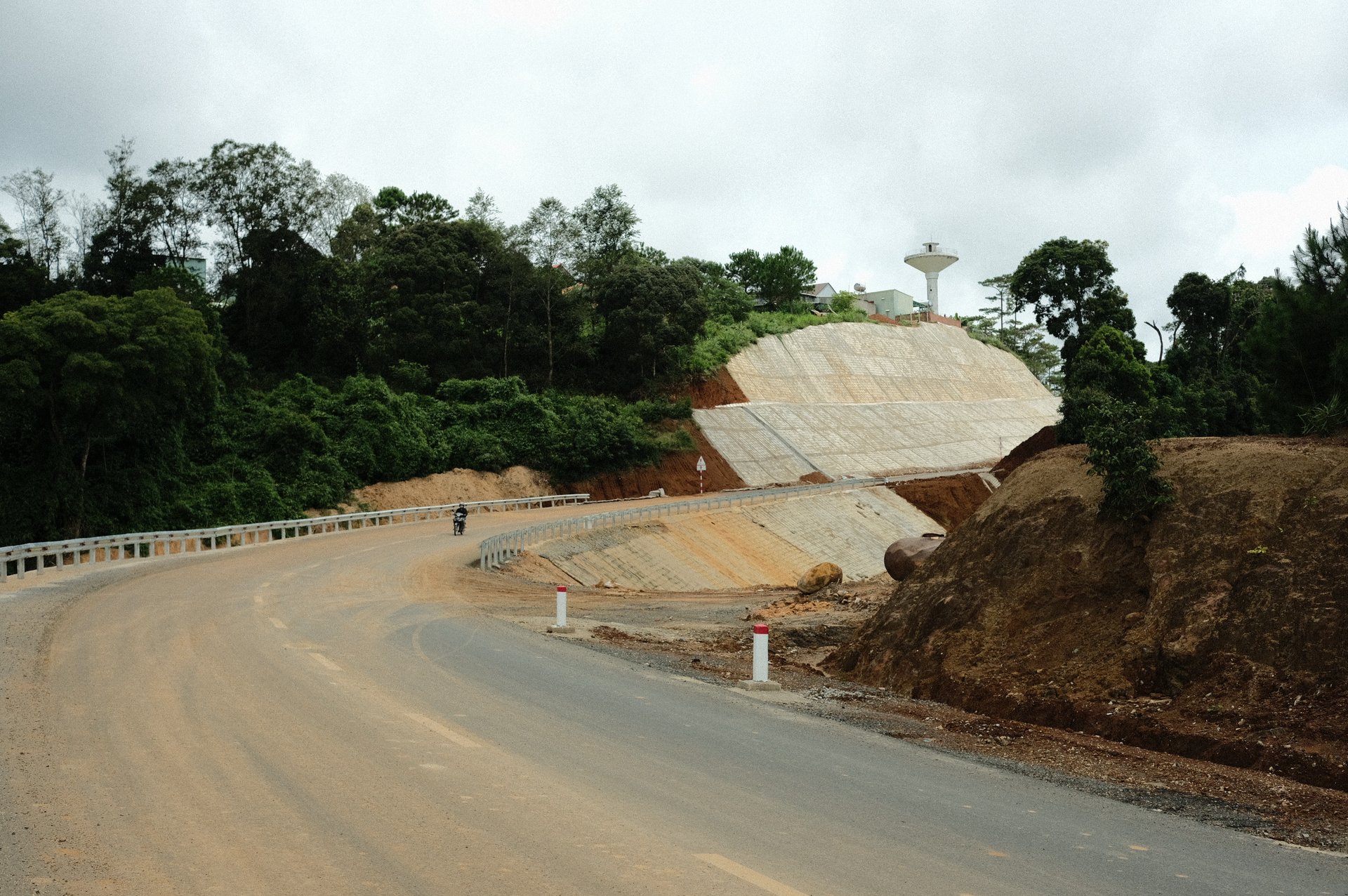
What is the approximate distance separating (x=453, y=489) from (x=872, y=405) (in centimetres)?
4217

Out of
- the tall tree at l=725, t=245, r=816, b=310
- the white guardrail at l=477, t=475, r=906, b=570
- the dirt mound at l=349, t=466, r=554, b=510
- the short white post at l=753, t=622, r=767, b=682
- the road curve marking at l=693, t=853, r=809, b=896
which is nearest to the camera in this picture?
the road curve marking at l=693, t=853, r=809, b=896

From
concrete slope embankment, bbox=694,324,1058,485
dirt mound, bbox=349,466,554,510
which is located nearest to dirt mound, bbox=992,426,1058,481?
concrete slope embankment, bbox=694,324,1058,485

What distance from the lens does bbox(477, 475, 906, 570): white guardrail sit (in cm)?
3119

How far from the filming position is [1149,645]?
1115 centimetres

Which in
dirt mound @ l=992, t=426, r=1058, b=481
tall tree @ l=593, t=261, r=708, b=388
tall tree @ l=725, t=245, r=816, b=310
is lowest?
dirt mound @ l=992, t=426, r=1058, b=481

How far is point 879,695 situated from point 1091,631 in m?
2.64

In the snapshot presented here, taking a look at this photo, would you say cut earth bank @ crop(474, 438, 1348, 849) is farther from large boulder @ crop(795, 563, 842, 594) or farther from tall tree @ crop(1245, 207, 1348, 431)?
large boulder @ crop(795, 563, 842, 594)

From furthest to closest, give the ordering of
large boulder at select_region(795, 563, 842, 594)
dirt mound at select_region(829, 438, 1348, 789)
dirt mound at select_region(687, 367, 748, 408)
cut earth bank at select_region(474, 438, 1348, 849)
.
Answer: dirt mound at select_region(687, 367, 748, 408) < large boulder at select_region(795, 563, 842, 594) < dirt mound at select_region(829, 438, 1348, 789) < cut earth bank at select_region(474, 438, 1348, 849)

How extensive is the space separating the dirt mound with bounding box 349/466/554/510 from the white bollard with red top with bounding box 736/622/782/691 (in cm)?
3692

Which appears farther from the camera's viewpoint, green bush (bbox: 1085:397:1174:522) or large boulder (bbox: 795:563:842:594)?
large boulder (bbox: 795:563:842:594)

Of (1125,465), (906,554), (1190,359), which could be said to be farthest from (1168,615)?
(1190,359)

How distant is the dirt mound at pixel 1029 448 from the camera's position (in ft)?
126

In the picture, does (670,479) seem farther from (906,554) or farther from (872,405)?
(906,554)

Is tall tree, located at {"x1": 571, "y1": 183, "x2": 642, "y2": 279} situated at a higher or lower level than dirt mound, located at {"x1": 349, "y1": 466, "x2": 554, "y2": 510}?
higher
